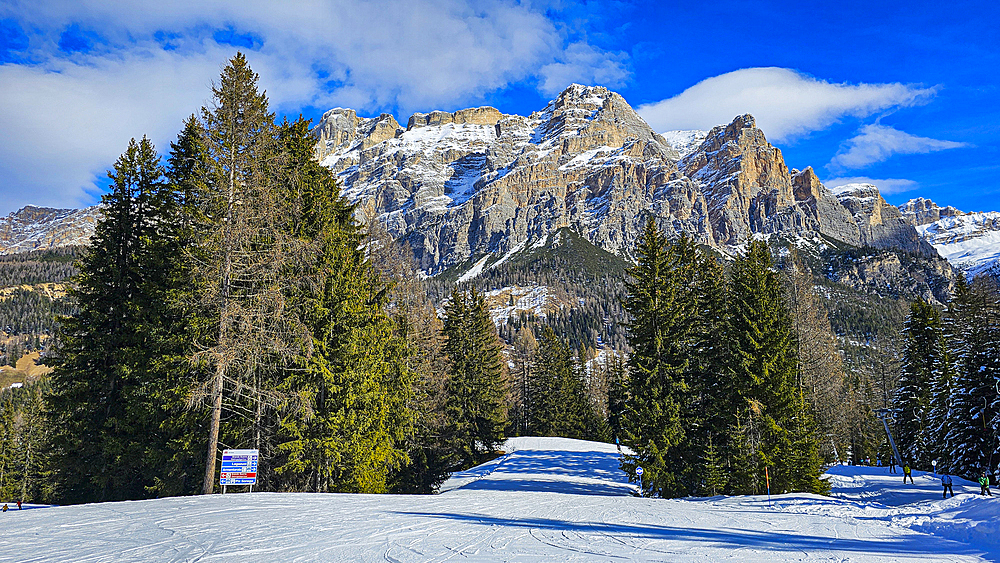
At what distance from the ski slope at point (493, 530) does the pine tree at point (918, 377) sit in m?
22.2

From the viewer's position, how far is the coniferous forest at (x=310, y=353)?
582 inches

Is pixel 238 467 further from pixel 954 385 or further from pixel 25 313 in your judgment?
pixel 25 313

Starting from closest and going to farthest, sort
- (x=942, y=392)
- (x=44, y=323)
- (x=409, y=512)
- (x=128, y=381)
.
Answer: (x=409, y=512) < (x=128, y=381) < (x=942, y=392) < (x=44, y=323)

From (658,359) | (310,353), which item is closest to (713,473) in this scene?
(658,359)

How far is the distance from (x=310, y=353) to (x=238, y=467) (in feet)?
12.5

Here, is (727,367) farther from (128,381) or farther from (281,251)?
(128,381)

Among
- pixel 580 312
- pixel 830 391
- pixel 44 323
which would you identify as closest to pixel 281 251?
pixel 830 391

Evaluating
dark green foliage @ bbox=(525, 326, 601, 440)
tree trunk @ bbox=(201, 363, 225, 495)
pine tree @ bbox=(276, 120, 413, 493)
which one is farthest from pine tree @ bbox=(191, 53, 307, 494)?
dark green foliage @ bbox=(525, 326, 601, 440)

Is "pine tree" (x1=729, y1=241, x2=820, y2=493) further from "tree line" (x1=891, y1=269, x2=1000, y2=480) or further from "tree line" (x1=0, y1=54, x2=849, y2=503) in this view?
"tree line" (x1=891, y1=269, x2=1000, y2=480)

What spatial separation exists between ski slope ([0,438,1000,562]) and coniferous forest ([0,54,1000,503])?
3.34 meters

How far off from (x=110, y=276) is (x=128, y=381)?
11.9 ft

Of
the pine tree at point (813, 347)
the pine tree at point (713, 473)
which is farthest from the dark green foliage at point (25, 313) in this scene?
the pine tree at point (813, 347)

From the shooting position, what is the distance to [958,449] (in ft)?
80.5

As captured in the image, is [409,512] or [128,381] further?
[128,381]
